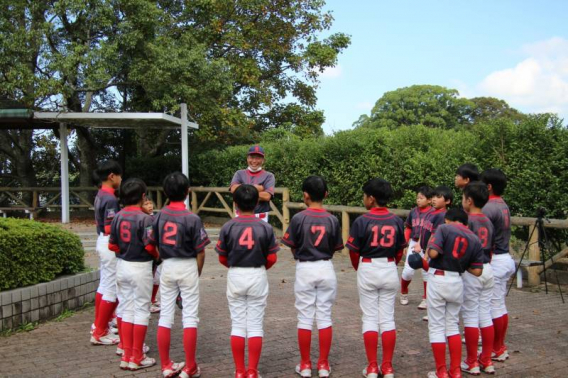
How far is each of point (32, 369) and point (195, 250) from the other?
1.83 m

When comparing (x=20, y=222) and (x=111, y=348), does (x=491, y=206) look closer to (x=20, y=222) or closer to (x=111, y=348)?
(x=111, y=348)

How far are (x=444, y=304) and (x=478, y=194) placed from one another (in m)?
1.03

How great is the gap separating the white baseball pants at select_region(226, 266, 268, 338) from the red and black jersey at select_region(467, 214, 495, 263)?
1913mm

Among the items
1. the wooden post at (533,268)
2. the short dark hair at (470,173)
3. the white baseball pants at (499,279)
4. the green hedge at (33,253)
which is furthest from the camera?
the wooden post at (533,268)

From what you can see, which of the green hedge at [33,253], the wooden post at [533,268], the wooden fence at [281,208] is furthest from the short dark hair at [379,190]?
the wooden post at [533,268]

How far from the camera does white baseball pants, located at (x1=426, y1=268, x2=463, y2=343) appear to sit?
4281 millimetres

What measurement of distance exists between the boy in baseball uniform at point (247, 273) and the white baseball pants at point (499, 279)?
218 cm

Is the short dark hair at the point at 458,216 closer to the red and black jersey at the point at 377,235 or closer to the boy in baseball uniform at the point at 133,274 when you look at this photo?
the red and black jersey at the point at 377,235

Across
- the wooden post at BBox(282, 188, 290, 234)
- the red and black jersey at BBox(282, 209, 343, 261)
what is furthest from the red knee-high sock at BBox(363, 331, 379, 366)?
the wooden post at BBox(282, 188, 290, 234)

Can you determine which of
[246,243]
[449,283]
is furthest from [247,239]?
[449,283]

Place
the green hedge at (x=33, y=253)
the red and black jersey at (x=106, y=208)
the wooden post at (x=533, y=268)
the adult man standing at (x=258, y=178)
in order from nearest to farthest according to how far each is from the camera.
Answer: the red and black jersey at (x=106, y=208) < the green hedge at (x=33, y=253) < the adult man standing at (x=258, y=178) < the wooden post at (x=533, y=268)

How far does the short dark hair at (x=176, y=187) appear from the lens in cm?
436

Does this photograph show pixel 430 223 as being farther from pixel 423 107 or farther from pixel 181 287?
pixel 423 107

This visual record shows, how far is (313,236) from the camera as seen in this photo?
173 inches
